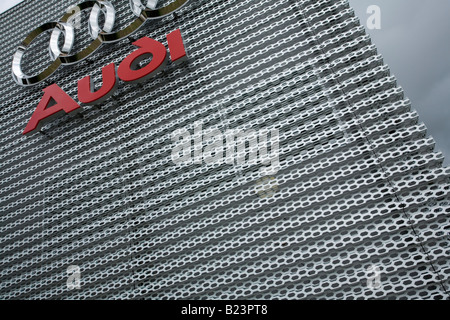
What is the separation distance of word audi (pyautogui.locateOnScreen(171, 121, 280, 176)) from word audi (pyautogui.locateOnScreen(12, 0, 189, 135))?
156cm

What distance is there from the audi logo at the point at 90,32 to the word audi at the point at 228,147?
266 centimetres

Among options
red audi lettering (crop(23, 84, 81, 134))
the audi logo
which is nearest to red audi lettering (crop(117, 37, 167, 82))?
the audi logo

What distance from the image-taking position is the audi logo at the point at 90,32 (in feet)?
19.9

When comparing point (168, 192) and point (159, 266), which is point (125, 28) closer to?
point (168, 192)

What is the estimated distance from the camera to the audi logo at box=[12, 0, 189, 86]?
6.07 metres

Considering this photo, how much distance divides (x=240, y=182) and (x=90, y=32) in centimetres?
471

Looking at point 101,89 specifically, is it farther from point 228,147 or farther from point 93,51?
point 228,147

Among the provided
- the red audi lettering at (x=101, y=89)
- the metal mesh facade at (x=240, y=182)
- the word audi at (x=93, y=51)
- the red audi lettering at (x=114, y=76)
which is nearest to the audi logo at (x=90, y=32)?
the word audi at (x=93, y=51)

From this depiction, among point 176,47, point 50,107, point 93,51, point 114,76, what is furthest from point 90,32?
point 176,47

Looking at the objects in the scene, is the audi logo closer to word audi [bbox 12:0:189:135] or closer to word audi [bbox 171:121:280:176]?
word audi [bbox 12:0:189:135]

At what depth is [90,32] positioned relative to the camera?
21.0ft

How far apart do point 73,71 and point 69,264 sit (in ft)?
13.2

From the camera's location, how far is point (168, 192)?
15.2 feet

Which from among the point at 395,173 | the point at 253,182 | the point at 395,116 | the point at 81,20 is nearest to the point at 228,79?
the point at 253,182
